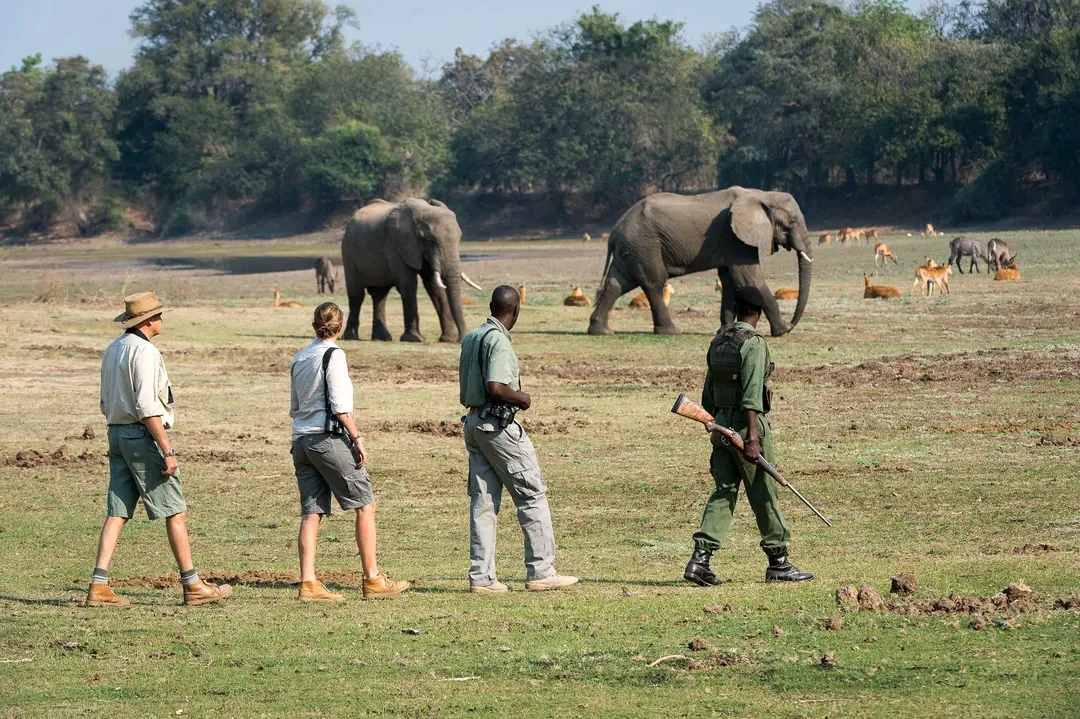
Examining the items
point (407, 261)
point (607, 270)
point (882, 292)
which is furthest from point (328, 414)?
point (882, 292)

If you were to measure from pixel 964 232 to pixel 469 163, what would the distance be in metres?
35.7

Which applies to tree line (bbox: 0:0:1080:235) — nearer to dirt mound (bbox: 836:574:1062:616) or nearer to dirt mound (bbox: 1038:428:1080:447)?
dirt mound (bbox: 1038:428:1080:447)

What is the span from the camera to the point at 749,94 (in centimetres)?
7994

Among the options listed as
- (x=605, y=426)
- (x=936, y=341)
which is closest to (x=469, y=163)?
(x=936, y=341)

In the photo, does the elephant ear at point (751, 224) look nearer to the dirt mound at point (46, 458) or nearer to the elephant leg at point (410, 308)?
the elephant leg at point (410, 308)

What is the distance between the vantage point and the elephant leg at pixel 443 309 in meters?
27.3

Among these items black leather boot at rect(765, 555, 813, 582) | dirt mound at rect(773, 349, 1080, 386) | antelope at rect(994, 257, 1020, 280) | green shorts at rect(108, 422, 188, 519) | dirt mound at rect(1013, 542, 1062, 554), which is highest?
green shorts at rect(108, 422, 188, 519)

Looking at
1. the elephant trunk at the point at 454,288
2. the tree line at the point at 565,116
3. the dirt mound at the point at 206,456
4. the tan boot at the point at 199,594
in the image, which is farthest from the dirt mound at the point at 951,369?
the tree line at the point at 565,116

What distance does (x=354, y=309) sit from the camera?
28594mm

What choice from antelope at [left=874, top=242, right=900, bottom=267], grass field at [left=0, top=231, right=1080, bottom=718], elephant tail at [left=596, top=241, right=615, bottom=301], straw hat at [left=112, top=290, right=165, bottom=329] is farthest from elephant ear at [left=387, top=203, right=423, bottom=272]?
antelope at [left=874, top=242, right=900, bottom=267]

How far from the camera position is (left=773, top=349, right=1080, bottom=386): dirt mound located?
67.1ft

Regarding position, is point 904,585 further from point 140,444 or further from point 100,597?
point 100,597

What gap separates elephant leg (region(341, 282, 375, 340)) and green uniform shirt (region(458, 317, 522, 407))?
19291mm

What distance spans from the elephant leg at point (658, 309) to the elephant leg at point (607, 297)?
51 cm
